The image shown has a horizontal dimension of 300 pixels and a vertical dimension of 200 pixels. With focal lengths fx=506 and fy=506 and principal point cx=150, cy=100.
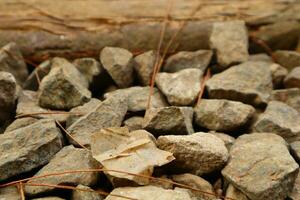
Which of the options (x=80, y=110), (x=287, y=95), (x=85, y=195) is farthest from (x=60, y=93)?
(x=287, y=95)

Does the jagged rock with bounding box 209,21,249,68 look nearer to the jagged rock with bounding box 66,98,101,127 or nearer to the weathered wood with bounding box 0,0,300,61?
the weathered wood with bounding box 0,0,300,61

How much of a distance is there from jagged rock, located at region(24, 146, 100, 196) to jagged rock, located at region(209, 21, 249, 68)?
37.2 inches

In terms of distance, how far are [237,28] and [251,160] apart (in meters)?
0.97

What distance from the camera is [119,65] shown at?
2250 mm

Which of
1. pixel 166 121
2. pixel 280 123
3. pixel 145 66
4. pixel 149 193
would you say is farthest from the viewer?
pixel 145 66

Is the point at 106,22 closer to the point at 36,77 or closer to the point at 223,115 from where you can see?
the point at 36,77

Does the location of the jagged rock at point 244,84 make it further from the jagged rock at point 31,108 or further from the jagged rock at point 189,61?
the jagged rock at point 31,108

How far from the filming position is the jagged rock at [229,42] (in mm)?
2396

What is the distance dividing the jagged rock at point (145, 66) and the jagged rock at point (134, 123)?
321mm

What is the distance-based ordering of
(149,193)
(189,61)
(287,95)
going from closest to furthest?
(149,193) < (287,95) < (189,61)

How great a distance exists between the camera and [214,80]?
7.23 feet

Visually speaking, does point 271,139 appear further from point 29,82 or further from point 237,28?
point 29,82

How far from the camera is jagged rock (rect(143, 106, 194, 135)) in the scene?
5.98 ft

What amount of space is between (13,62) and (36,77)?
0.12 metres
